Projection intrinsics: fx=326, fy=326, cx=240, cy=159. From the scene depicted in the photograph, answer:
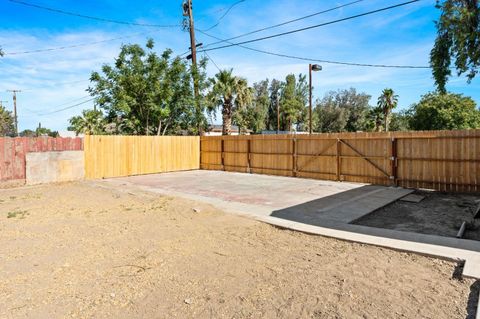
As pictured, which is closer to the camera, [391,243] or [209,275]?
[209,275]

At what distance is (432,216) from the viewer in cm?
718

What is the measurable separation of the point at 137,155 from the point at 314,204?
10314 millimetres

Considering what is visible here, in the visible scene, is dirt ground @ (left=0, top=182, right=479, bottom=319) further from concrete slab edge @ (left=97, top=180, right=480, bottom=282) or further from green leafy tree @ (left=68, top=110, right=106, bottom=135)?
green leafy tree @ (left=68, top=110, right=106, bottom=135)

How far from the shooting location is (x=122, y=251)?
498 cm

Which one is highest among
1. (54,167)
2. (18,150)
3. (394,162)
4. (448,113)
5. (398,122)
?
(398,122)

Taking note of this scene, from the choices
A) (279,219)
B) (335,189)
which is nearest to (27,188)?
(279,219)

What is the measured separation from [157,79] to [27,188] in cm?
957

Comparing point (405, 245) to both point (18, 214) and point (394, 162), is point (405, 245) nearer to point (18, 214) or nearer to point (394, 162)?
point (394, 162)

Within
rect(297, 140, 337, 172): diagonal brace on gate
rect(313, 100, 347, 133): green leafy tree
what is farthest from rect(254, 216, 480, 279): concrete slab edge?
rect(313, 100, 347, 133): green leafy tree

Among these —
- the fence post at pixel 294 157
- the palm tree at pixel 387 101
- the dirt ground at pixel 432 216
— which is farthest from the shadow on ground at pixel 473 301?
the palm tree at pixel 387 101

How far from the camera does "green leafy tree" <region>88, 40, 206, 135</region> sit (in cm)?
1877

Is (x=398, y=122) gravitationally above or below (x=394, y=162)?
above

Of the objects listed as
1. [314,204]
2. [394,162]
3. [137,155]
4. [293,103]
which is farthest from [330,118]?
[314,204]

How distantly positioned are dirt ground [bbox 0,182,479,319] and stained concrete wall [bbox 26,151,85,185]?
24.0 feet
